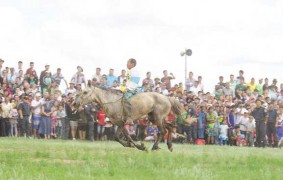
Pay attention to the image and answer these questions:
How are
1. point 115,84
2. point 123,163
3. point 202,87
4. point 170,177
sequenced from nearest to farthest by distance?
point 170,177 → point 123,163 → point 115,84 → point 202,87

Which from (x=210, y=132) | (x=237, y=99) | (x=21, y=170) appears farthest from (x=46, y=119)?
(x=21, y=170)

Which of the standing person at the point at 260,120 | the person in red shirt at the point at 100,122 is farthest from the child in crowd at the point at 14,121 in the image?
the standing person at the point at 260,120

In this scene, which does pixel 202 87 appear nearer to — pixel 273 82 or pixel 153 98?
pixel 273 82

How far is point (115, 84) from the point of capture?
25078mm

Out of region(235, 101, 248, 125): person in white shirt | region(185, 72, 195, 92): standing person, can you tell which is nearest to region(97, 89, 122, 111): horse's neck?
region(235, 101, 248, 125): person in white shirt

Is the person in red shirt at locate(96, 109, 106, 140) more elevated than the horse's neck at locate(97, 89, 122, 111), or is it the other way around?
the horse's neck at locate(97, 89, 122, 111)

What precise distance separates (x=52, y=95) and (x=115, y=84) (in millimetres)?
2927

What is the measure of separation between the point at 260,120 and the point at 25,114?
10.5 meters

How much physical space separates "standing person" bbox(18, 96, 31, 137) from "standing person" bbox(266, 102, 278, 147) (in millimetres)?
10885

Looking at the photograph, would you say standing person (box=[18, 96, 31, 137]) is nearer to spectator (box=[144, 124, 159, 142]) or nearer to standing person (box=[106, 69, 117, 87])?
standing person (box=[106, 69, 117, 87])

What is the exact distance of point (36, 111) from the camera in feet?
83.0

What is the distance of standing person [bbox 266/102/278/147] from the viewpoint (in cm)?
2694

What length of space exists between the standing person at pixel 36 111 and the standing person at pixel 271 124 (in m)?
10.4

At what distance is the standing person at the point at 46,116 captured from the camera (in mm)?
25156
